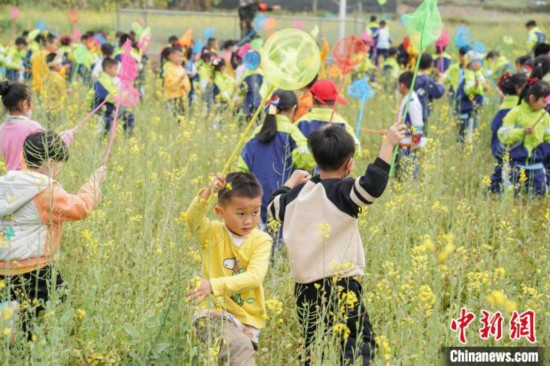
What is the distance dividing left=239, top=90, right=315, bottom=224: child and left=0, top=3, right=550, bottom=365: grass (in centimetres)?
46

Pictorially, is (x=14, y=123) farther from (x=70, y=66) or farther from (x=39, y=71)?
(x=70, y=66)

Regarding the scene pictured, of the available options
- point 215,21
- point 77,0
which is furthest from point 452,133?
point 77,0

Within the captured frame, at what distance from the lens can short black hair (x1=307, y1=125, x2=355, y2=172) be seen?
11.8ft

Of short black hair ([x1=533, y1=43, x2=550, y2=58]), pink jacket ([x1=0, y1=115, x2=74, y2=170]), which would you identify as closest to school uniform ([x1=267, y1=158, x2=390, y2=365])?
pink jacket ([x1=0, y1=115, x2=74, y2=170])

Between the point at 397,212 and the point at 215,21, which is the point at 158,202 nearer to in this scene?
the point at 397,212

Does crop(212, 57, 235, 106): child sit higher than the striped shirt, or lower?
higher

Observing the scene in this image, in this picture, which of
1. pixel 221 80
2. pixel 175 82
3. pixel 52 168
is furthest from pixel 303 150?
pixel 221 80

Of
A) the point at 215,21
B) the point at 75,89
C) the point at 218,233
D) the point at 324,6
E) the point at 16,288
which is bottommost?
the point at 16,288

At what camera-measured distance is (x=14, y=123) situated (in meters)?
5.32

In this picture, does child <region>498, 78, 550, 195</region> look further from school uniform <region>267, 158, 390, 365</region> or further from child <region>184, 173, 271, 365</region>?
child <region>184, 173, 271, 365</region>

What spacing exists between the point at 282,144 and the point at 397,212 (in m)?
0.97

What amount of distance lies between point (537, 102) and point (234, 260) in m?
3.99

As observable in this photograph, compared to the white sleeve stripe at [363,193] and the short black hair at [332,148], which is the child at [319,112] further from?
the white sleeve stripe at [363,193]

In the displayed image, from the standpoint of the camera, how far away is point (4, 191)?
3.73 meters
